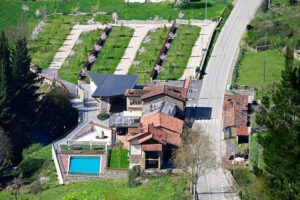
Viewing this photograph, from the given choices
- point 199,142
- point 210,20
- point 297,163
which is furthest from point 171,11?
point 297,163

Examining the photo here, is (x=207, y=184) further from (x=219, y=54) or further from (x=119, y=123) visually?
(x=219, y=54)

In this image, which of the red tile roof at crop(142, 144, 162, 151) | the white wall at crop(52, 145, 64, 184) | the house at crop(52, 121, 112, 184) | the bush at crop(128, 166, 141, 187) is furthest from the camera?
the house at crop(52, 121, 112, 184)

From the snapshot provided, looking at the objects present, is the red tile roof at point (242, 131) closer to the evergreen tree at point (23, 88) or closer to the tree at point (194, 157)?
the tree at point (194, 157)

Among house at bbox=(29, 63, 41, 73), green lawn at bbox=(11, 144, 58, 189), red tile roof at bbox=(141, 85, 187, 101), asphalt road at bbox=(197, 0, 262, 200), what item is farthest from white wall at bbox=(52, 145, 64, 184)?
house at bbox=(29, 63, 41, 73)

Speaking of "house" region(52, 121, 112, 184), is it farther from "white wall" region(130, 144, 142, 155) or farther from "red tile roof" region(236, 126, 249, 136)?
"red tile roof" region(236, 126, 249, 136)

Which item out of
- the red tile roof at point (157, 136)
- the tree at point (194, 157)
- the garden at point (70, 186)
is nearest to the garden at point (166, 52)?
the garden at point (70, 186)

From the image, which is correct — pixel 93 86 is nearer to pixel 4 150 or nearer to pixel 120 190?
pixel 4 150
